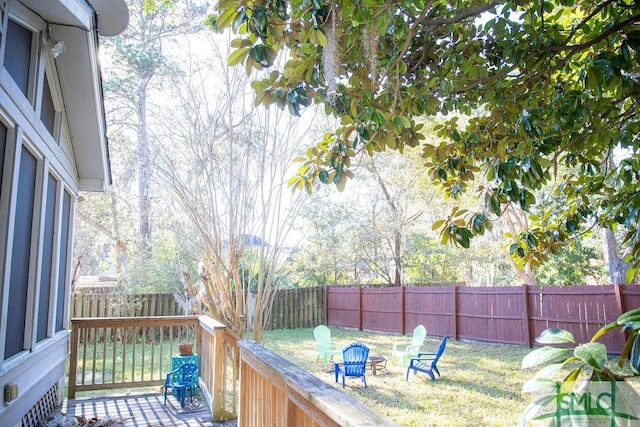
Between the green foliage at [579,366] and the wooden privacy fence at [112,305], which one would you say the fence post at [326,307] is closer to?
the wooden privacy fence at [112,305]

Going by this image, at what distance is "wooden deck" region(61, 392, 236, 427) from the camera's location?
434cm

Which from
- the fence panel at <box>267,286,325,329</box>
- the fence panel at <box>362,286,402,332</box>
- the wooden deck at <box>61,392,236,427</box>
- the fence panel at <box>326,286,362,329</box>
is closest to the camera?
the wooden deck at <box>61,392,236,427</box>

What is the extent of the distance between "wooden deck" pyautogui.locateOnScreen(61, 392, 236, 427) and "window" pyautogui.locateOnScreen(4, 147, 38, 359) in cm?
170

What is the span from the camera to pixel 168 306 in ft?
38.8

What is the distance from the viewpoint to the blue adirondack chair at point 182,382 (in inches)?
196

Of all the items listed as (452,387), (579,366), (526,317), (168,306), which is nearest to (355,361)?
(452,387)

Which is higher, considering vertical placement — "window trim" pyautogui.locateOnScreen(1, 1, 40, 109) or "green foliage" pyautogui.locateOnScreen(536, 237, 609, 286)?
"window trim" pyautogui.locateOnScreen(1, 1, 40, 109)

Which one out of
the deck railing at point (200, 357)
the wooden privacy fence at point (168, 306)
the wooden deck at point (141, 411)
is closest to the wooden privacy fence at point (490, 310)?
the wooden privacy fence at point (168, 306)

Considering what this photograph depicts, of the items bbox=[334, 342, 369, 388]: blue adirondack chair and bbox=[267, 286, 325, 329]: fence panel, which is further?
bbox=[267, 286, 325, 329]: fence panel

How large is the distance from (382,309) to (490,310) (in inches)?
133

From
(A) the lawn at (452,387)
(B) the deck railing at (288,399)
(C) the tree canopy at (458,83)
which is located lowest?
(A) the lawn at (452,387)

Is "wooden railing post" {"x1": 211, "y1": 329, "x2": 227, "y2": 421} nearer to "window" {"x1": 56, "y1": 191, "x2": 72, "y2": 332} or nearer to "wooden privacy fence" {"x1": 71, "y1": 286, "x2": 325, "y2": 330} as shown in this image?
"window" {"x1": 56, "y1": 191, "x2": 72, "y2": 332}

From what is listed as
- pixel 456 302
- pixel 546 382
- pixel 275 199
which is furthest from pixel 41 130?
pixel 456 302

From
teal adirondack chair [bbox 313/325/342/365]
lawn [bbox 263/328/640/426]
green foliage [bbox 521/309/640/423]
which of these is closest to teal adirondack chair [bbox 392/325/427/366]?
lawn [bbox 263/328/640/426]
